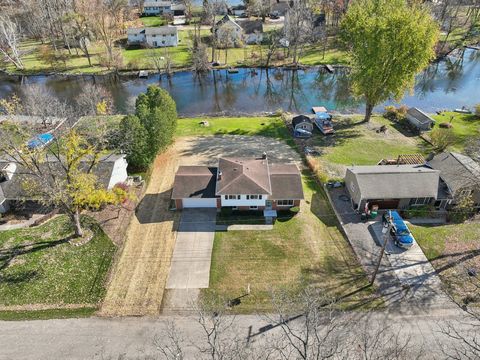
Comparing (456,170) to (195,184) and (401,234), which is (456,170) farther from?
(195,184)

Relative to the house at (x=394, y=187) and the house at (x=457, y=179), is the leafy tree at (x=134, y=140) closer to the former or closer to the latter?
the house at (x=394, y=187)

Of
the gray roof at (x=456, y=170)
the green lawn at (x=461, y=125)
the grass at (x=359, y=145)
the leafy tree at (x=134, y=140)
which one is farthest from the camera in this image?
the green lawn at (x=461, y=125)

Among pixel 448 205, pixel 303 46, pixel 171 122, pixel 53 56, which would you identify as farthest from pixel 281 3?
pixel 448 205

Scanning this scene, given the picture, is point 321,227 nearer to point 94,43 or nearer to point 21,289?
point 21,289

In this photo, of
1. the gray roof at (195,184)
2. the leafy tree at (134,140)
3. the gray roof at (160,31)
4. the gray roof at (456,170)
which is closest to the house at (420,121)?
the gray roof at (456,170)

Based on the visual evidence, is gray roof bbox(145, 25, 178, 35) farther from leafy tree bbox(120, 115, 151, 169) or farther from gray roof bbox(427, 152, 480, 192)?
gray roof bbox(427, 152, 480, 192)

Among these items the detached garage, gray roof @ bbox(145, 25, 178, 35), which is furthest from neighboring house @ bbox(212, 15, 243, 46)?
the detached garage

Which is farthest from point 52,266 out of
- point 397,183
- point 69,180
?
point 397,183
